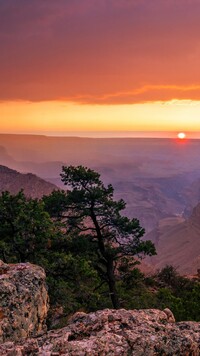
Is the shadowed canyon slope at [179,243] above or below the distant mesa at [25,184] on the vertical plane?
below

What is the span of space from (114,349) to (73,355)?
603mm

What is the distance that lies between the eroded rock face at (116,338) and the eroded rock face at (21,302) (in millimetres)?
Result: 2431

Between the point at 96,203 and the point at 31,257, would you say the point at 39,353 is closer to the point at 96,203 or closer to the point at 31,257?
the point at 31,257

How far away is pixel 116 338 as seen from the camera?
5395 millimetres

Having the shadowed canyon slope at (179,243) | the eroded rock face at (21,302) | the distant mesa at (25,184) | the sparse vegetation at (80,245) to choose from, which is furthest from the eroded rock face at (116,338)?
the shadowed canyon slope at (179,243)

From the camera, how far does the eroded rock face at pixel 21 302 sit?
8.30 metres

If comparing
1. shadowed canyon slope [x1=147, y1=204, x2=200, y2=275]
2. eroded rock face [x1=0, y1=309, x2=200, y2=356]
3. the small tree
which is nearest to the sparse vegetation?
the small tree

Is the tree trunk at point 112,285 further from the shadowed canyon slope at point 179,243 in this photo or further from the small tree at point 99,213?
the shadowed canyon slope at point 179,243

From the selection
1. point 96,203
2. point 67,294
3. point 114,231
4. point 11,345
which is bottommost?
point 67,294

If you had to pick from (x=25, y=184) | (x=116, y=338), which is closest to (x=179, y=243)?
(x=25, y=184)

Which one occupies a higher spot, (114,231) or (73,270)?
(114,231)

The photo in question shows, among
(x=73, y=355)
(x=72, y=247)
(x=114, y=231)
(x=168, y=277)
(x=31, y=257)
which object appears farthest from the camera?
(x=168, y=277)

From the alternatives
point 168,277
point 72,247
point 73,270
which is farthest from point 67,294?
point 168,277

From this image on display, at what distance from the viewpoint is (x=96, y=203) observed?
22.8 metres
